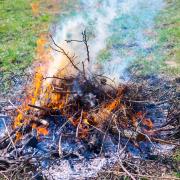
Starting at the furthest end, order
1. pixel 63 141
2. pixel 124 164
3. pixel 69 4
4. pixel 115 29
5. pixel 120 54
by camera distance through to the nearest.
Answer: pixel 69 4, pixel 115 29, pixel 120 54, pixel 63 141, pixel 124 164

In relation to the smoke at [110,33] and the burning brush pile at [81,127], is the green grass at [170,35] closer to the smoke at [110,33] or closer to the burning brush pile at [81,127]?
the smoke at [110,33]

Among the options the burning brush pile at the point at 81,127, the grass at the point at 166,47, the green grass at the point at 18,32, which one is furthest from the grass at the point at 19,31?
the burning brush pile at the point at 81,127

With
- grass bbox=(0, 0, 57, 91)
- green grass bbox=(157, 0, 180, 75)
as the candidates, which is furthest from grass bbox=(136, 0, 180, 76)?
grass bbox=(0, 0, 57, 91)

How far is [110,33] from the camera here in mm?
12000

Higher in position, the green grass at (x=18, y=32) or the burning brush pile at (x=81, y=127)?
the green grass at (x=18, y=32)

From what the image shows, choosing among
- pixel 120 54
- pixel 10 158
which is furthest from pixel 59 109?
pixel 120 54

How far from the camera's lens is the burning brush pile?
5875 millimetres

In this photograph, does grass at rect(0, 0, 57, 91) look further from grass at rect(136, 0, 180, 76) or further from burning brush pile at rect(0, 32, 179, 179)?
burning brush pile at rect(0, 32, 179, 179)

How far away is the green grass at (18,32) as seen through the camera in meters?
10.4

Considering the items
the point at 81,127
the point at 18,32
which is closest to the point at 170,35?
the point at 18,32

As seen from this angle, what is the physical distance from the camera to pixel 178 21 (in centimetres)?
1265

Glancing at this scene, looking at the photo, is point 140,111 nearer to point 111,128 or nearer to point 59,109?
point 111,128

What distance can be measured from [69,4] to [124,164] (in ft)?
33.2

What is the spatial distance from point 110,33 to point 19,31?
275cm
